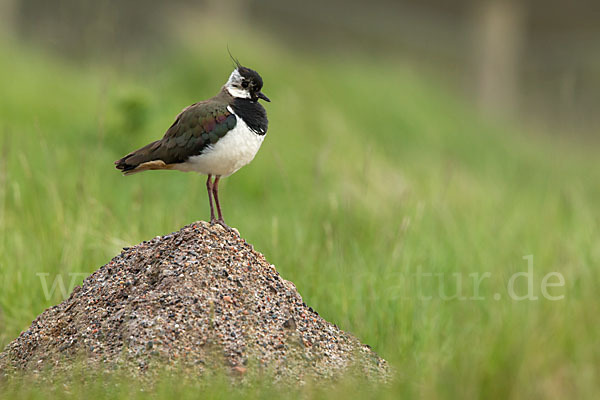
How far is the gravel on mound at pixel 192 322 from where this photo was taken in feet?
8.54

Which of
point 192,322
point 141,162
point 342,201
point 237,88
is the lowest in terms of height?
point 192,322

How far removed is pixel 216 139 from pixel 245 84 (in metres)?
0.26

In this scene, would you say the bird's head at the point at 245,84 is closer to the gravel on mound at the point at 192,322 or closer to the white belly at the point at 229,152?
the white belly at the point at 229,152

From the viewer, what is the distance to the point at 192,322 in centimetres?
267

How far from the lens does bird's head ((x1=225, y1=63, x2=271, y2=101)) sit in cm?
280

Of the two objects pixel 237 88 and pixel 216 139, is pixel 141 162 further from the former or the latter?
pixel 237 88

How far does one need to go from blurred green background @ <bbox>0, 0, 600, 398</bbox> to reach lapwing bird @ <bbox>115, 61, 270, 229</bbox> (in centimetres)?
86

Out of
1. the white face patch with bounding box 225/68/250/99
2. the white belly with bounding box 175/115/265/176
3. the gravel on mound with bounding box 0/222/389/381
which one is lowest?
the gravel on mound with bounding box 0/222/389/381

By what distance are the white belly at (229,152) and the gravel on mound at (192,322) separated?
312 mm

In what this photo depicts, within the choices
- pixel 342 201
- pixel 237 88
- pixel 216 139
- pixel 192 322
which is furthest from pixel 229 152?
pixel 342 201

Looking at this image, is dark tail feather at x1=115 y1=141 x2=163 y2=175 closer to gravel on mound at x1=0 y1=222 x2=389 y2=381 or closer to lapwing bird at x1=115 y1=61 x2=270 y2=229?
lapwing bird at x1=115 y1=61 x2=270 y2=229

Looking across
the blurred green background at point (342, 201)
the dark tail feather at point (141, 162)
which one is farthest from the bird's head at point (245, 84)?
the blurred green background at point (342, 201)

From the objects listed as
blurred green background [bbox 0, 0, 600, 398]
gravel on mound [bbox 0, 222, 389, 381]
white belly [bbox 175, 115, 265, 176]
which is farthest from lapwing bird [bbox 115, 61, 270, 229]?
blurred green background [bbox 0, 0, 600, 398]

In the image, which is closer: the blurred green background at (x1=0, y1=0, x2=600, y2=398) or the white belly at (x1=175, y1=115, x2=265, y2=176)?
the blurred green background at (x1=0, y1=0, x2=600, y2=398)
